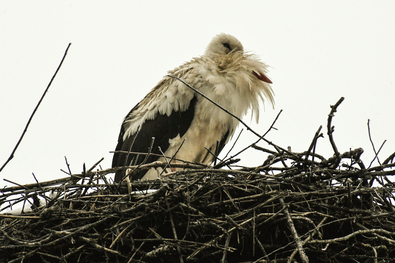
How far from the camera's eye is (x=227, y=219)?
1.81 m

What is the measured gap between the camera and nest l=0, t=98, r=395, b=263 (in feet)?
5.99

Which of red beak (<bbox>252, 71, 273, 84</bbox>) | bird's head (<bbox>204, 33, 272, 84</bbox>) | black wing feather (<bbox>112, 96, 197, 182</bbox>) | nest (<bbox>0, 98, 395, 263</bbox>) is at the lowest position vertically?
nest (<bbox>0, 98, 395, 263</bbox>)

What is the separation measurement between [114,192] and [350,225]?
39.4 inches

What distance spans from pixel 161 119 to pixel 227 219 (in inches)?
58.4

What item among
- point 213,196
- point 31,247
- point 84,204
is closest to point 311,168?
point 213,196

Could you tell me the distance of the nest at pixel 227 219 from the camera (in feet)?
5.99

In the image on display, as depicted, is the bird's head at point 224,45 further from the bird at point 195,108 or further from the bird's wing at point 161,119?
the bird's wing at point 161,119

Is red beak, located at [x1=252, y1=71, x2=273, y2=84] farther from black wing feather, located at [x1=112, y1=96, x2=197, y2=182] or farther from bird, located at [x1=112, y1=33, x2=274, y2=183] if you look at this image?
black wing feather, located at [x1=112, y1=96, x2=197, y2=182]

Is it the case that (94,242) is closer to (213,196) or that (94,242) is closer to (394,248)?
(213,196)

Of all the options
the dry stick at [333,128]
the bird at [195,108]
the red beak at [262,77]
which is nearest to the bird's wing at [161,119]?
the bird at [195,108]

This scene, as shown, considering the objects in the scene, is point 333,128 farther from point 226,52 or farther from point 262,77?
point 226,52

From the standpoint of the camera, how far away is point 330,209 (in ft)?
6.35

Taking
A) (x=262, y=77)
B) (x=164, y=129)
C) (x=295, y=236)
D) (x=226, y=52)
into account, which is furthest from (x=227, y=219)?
(x=226, y=52)

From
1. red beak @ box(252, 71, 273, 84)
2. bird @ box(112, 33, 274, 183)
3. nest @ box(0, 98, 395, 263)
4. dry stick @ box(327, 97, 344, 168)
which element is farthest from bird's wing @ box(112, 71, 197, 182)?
dry stick @ box(327, 97, 344, 168)
